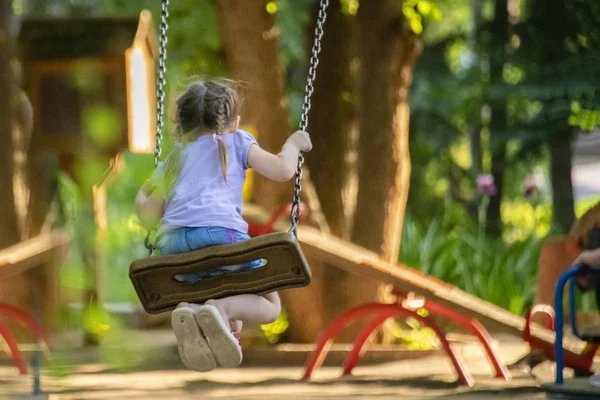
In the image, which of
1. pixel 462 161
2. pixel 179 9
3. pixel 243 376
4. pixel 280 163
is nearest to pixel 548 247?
pixel 243 376

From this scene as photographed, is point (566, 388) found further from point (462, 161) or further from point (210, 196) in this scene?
point (462, 161)

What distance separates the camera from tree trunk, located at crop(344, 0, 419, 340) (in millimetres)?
8406

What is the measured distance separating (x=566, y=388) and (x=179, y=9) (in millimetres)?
5680

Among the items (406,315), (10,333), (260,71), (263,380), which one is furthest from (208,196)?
(260,71)

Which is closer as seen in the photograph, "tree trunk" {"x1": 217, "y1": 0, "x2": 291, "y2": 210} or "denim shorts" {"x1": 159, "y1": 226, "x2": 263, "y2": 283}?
"denim shorts" {"x1": 159, "y1": 226, "x2": 263, "y2": 283}

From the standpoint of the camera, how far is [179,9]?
1024cm

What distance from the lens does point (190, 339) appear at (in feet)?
11.8

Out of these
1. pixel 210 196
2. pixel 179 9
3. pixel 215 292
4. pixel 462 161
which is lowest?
pixel 462 161

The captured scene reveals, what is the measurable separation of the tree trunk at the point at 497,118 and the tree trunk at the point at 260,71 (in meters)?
3.27

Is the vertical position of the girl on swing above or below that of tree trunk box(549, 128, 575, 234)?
above

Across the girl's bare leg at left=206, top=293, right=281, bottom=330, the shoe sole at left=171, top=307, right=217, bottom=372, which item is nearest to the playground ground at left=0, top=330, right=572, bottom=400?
the girl's bare leg at left=206, top=293, right=281, bottom=330

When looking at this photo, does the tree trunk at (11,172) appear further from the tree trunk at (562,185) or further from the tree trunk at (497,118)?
the tree trunk at (562,185)

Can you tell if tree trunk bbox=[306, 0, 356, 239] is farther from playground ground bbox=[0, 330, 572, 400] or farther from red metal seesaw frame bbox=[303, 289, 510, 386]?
red metal seesaw frame bbox=[303, 289, 510, 386]

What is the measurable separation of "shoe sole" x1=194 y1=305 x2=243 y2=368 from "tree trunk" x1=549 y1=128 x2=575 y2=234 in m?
7.65
